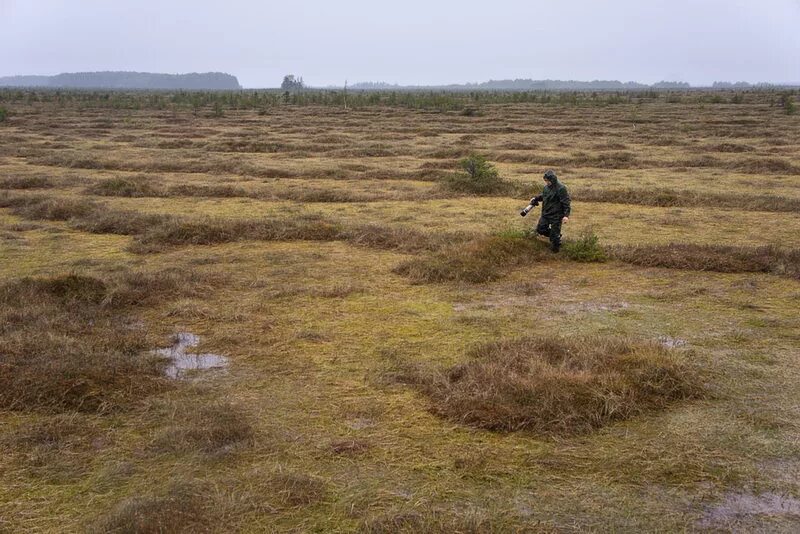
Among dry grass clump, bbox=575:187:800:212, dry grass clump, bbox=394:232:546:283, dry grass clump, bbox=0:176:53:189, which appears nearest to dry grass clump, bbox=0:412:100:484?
dry grass clump, bbox=394:232:546:283

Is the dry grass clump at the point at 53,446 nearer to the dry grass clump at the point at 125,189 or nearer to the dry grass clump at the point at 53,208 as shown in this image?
the dry grass clump at the point at 53,208

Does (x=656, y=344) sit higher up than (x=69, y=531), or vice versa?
(x=656, y=344)

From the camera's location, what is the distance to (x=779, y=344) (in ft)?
26.4

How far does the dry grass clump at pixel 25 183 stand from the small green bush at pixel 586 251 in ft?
52.9

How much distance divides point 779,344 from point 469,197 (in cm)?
1158

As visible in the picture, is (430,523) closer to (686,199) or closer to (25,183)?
(686,199)

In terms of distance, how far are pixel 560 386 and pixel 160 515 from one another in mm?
3668

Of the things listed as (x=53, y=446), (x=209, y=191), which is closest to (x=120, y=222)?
(x=209, y=191)

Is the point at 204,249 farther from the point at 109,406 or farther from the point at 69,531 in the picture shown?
the point at 69,531

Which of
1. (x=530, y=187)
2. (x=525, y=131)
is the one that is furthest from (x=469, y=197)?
(x=525, y=131)

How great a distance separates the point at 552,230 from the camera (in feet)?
40.3

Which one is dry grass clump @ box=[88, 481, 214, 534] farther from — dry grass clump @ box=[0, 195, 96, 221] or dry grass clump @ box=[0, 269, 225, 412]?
dry grass clump @ box=[0, 195, 96, 221]

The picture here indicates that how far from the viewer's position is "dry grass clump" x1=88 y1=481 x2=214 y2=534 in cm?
459

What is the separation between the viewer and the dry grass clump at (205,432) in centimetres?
571
